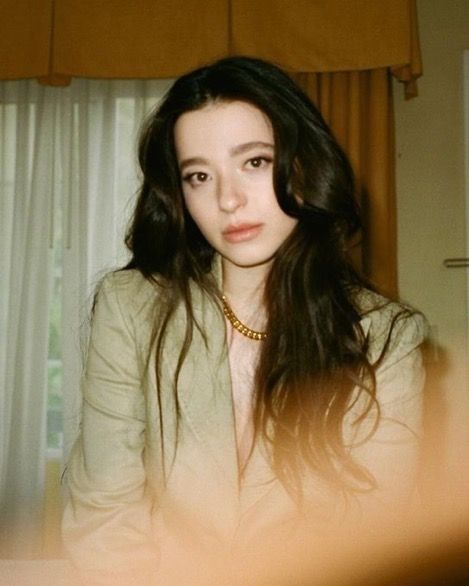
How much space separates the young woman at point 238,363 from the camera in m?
1.16

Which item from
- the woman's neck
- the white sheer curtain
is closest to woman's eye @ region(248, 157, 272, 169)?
the woman's neck

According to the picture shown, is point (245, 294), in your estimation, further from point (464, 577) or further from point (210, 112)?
point (464, 577)

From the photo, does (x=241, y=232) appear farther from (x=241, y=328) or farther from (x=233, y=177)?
(x=241, y=328)

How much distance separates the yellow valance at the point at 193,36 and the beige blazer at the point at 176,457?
168 cm

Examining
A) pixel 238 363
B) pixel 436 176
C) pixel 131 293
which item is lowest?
pixel 238 363

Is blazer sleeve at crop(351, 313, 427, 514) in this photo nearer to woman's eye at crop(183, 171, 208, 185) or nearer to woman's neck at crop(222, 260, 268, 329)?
woman's neck at crop(222, 260, 268, 329)

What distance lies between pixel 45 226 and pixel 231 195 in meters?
1.91

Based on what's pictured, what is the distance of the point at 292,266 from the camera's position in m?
1.27

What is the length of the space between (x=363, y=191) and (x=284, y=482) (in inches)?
70.6

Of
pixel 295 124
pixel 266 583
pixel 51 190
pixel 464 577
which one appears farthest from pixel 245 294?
pixel 51 190

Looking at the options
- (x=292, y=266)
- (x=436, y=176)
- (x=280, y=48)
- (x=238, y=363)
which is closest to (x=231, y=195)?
(x=292, y=266)

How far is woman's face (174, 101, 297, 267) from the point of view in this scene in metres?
1.15

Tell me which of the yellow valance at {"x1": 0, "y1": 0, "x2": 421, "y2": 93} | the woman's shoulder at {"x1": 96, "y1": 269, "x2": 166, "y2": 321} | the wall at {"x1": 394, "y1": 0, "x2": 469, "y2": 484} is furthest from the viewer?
the wall at {"x1": 394, "y1": 0, "x2": 469, "y2": 484}

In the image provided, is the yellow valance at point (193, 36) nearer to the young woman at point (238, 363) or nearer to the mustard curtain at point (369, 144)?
the mustard curtain at point (369, 144)
